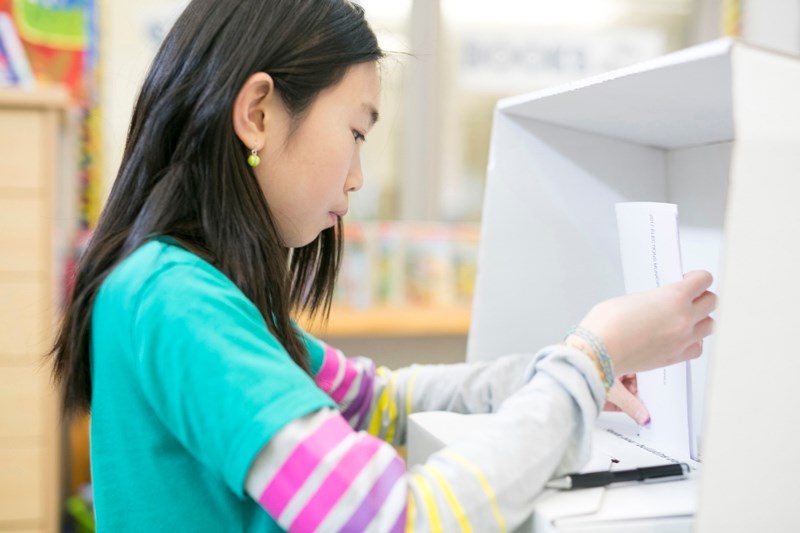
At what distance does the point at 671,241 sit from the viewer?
64cm

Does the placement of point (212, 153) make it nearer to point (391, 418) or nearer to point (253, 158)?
point (253, 158)

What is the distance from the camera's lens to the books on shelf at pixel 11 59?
82.0 inches

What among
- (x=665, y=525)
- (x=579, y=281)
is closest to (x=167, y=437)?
(x=665, y=525)

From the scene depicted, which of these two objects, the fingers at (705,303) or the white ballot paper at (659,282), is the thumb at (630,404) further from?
the fingers at (705,303)

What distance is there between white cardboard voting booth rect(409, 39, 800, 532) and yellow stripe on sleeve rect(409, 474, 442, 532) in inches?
2.8

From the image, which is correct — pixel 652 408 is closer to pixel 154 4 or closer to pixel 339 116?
pixel 339 116

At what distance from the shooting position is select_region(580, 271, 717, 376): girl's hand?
1.99 feet

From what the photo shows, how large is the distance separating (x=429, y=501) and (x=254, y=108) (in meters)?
0.35

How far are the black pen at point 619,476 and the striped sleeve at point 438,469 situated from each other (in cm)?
1

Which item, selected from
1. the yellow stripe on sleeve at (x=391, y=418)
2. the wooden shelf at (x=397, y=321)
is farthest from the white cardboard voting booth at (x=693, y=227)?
the wooden shelf at (x=397, y=321)

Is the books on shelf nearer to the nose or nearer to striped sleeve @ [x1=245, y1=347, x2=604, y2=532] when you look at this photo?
Result: the nose

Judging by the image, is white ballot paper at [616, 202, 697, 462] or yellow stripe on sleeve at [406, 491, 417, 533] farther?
white ballot paper at [616, 202, 697, 462]

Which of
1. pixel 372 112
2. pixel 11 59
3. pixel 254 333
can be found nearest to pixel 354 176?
pixel 372 112

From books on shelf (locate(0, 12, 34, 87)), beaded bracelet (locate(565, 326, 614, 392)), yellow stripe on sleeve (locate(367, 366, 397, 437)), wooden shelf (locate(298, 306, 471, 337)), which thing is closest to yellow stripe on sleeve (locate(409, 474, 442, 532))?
beaded bracelet (locate(565, 326, 614, 392))
